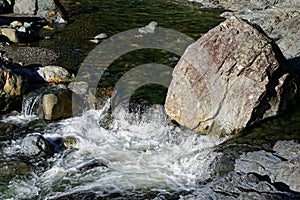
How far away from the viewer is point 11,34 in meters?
21.0

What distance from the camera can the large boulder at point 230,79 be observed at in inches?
499

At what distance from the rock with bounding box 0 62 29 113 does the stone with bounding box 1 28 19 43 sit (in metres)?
6.05

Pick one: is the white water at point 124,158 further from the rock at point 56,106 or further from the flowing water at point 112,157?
the rock at point 56,106

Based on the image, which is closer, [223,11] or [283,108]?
[283,108]

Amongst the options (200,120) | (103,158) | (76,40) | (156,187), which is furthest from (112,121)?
(76,40)

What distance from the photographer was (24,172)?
38.5 feet

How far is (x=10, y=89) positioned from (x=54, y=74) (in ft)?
7.07

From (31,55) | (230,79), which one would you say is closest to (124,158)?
(230,79)

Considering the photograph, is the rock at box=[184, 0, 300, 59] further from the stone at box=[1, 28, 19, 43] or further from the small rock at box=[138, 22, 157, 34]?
the stone at box=[1, 28, 19, 43]

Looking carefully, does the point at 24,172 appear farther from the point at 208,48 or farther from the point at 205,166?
the point at 208,48

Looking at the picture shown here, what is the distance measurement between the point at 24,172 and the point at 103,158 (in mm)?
2132

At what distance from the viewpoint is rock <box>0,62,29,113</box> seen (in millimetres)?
14742

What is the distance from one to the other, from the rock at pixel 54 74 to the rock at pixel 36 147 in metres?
4.08

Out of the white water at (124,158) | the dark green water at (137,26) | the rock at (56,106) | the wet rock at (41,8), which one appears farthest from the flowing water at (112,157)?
the wet rock at (41,8)
